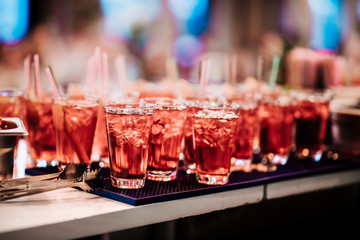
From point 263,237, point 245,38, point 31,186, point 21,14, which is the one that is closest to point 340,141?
point 263,237

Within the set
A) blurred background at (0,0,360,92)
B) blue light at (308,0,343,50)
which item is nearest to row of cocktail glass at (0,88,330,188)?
blurred background at (0,0,360,92)

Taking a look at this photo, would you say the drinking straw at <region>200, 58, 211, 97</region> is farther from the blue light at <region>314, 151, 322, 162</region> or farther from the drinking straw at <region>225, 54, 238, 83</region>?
the blue light at <region>314, 151, 322, 162</region>

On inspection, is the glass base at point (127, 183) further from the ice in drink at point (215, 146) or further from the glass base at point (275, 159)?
the glass base at point (275, 159)

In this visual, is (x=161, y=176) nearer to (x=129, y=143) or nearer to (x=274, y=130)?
(x=129, y=143)

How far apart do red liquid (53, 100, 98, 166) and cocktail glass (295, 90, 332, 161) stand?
96cm

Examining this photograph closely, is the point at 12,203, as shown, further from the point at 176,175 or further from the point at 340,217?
the point at 340,217

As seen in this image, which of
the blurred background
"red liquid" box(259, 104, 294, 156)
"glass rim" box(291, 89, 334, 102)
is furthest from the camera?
the blurred background

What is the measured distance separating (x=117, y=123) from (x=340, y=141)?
123 cm

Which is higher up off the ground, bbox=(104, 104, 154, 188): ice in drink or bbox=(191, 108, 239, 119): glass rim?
bbox=(191, 108, 239, 119): glass rim

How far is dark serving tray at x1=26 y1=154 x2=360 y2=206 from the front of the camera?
1187 mm

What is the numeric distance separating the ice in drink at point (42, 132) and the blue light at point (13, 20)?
4.26m

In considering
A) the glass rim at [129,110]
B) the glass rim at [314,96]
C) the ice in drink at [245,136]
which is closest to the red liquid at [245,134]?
the ice in drink at [245,136]

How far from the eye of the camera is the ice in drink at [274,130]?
1.77m

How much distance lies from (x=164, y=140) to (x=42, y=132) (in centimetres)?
47
